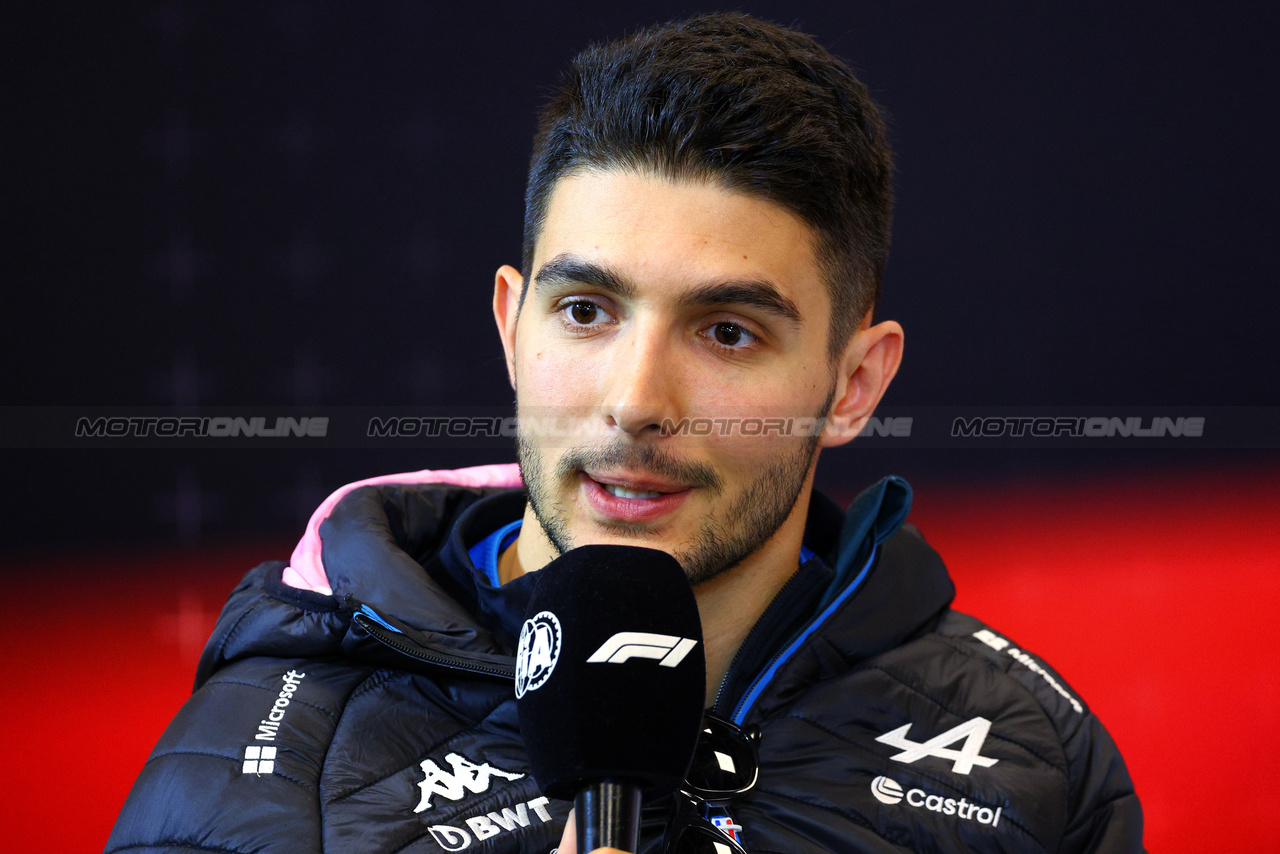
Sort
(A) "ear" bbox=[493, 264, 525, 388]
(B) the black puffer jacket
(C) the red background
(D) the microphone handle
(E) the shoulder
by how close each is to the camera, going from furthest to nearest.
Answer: (C) the red background < (A) "ear" bbox=[493, 264, 525, 388] < (E) the shoulder < (B) the black puffer jacket < (D) the microphone handle

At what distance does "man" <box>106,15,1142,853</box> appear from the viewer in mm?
1081

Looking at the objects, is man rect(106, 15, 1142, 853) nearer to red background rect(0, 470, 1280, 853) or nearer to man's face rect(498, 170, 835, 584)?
man's face rect(498, 170, 835, 584)

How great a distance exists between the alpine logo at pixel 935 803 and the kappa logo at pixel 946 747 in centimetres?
3

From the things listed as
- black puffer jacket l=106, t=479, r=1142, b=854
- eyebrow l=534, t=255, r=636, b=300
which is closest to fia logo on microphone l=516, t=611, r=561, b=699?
black puffer jacket l=106, t=479, r=1142, b=854

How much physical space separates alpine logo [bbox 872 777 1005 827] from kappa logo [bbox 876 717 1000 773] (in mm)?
35

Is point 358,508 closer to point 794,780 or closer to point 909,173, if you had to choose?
point 794,780

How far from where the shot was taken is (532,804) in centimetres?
107

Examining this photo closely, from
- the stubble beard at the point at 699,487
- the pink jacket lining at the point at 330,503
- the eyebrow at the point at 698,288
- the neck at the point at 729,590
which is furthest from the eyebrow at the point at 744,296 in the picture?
the pink jacket lining at the point at 330,503

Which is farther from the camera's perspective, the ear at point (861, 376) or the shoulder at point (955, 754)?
the ear at point (861, 376)

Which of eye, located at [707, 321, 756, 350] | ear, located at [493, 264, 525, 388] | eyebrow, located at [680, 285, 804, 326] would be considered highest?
ear, located at [493, 264, 525, 388]

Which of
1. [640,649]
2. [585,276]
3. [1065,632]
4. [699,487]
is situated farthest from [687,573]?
[1065,632]

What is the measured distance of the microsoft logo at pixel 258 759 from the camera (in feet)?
3.46

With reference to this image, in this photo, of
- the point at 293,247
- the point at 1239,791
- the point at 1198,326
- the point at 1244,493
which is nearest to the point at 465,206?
the point at 293,247

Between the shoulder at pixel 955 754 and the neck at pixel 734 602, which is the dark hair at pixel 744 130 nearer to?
the neck at pixel 734 602
